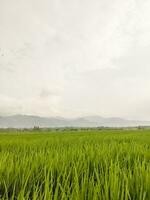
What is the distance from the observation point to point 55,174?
241cm

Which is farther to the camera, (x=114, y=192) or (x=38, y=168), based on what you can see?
(x=38, y=168)

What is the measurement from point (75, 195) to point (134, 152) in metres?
2.64

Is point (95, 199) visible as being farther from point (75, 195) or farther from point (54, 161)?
point (54, 161)

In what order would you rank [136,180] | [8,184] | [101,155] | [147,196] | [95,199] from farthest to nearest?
[101,155]
[8,184]
[136,180]
[147,196]
[95,199]

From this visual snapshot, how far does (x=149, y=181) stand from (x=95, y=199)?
1.81 ft

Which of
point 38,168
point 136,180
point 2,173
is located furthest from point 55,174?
point 136,180

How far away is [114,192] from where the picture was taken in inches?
55.0

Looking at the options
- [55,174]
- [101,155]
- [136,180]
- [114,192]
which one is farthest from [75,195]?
[101,155]

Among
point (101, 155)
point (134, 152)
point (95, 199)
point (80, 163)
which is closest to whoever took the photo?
point (95, 199)

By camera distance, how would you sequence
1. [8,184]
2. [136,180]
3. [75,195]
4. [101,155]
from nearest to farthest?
1. [75,195]
2. [136,180]
3. [8,184]
4. [101,155]

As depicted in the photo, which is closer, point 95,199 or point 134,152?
point 95,199

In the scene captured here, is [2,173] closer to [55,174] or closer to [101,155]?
[55,174]

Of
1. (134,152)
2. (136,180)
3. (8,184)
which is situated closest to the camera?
(136,180)

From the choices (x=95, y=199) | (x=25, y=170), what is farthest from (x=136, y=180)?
(x=25, y=170)
